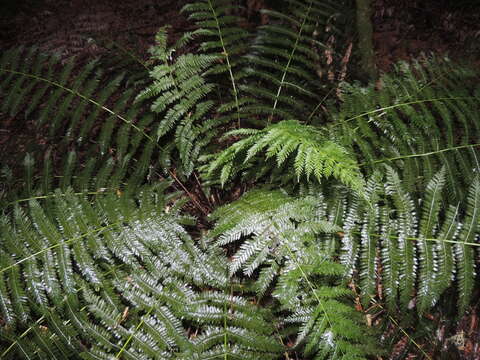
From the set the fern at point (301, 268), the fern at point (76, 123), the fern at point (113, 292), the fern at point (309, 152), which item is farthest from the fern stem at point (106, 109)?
the fern at point (309, 152)

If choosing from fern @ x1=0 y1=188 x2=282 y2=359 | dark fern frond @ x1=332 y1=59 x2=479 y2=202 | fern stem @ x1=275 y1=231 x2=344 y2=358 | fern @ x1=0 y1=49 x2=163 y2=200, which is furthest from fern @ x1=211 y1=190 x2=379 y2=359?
fern @ x1=0 y1=49 x2=163 y2=200

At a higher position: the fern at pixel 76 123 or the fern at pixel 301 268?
the fern at pixel 76 123

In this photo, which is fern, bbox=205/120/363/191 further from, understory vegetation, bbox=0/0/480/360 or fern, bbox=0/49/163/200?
fern, bbox=0/49/163/200

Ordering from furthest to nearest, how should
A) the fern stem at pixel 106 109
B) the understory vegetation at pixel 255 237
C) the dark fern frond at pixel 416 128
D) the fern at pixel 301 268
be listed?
the fern stem at pixel 106 109 → the dark fern frond at pixel 416 128 → the understory vegetation at pixel 255 237 → the fern at pixel 301 268

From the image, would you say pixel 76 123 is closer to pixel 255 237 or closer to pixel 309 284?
pixel 255 237

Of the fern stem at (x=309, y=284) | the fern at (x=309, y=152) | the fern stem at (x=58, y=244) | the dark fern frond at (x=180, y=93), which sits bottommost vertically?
the fern stem at (x=309, y=284)

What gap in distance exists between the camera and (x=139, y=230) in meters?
2.26

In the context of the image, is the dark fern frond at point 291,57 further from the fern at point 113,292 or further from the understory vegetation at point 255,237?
the fern at point 113,292

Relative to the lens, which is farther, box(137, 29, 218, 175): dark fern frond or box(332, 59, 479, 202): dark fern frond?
box(137, 29, 218, 175): dark fern frond

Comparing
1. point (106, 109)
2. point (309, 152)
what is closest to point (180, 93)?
point (106, 109)

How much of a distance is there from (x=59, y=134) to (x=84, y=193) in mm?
1041

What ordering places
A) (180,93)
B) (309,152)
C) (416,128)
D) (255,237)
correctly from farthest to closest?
(180,93)
(416,128)
(255,237)
(309,152)

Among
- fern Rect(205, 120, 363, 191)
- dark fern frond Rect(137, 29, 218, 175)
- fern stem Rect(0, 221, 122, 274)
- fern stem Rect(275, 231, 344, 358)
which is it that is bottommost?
fern stem Rect(275, 231, 344, 358)

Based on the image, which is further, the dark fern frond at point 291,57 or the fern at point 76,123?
the dark fern frond at point 291,57
